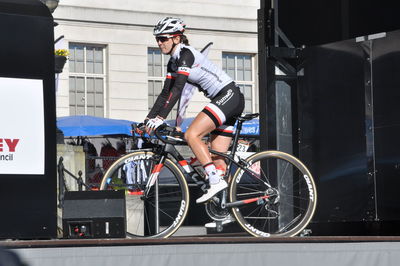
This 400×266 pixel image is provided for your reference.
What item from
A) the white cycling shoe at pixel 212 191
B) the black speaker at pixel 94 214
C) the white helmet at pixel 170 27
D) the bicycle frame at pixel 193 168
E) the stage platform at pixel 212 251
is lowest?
the stage platform at pixel 212 251

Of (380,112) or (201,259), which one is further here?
(380,112)

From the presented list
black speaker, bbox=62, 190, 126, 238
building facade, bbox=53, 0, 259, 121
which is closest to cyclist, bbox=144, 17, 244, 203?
black speaker, bbox=62, 190, 126, 238

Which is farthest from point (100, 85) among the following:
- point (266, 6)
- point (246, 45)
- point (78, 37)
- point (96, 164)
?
point (266, 6)

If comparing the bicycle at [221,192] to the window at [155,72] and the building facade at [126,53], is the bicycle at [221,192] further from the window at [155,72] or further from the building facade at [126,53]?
the window at [155,72]

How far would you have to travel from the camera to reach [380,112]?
1008 centimetres

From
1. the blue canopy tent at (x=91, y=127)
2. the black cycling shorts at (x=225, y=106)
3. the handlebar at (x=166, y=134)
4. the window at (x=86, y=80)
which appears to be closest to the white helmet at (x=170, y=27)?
the black cycling shorts at (x=225, y=106)

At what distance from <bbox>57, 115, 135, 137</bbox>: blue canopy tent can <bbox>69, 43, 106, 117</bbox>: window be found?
7496 mm

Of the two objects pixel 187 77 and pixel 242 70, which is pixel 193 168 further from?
pixel 242 70

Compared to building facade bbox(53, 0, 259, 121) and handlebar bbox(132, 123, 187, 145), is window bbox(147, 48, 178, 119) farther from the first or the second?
handlebar bbox(132, 123, 187, 145)

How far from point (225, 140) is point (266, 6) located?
5.70 ft

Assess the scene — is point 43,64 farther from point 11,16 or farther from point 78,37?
point 78,37

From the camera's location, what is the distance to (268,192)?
921 cm

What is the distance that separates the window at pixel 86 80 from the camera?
35.2m

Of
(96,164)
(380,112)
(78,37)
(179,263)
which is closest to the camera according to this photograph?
(179,263)
